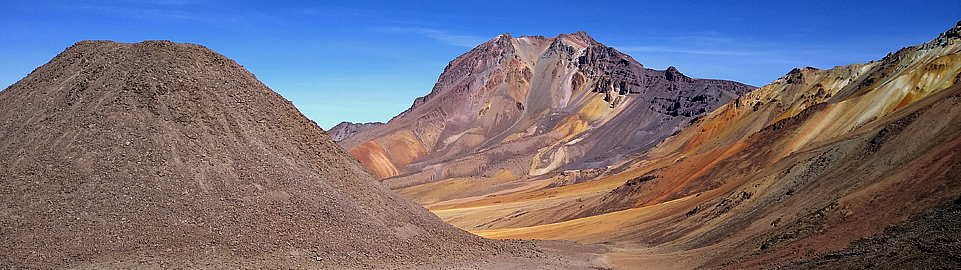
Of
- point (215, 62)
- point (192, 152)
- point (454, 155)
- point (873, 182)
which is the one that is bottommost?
point (873, 182)

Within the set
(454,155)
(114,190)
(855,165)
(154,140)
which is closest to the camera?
(114,190)

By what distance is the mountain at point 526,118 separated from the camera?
404 feet

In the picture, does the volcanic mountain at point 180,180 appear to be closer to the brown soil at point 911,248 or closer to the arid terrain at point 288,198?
the arid terrain at point 288,198

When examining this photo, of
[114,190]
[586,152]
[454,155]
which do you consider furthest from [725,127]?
[114,190]

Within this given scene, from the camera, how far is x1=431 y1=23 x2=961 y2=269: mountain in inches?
1054

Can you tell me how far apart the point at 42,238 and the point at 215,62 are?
9.79 meters

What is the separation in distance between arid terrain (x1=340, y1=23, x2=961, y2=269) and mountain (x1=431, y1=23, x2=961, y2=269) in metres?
0.11

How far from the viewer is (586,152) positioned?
423 feet

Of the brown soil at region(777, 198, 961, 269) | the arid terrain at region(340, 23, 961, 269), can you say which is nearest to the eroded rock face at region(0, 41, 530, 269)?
the brown soil at region(777, 198, 961, 269)

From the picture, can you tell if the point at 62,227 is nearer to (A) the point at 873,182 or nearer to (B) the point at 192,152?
(B) the point at 192,152

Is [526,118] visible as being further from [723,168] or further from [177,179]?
[177,179]

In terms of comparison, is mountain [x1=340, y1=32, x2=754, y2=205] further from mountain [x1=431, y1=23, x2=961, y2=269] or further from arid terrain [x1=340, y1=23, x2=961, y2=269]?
mountain [x1=431, y1=23, x2=961, y2=269]

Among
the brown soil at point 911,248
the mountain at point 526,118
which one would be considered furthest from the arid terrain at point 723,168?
the mountain at point 526,118

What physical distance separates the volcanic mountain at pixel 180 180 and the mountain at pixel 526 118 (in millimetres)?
75633
